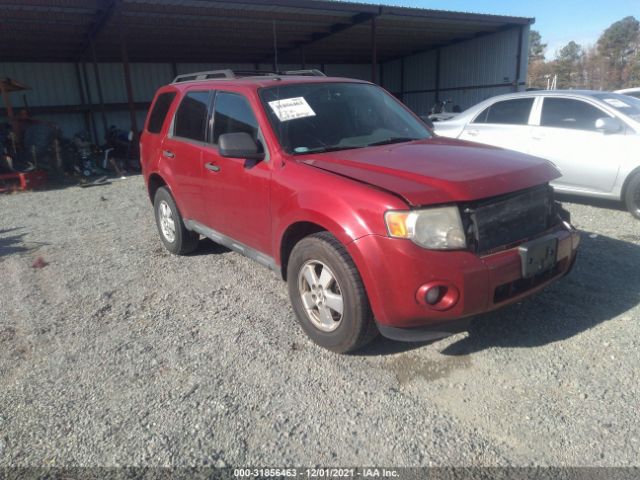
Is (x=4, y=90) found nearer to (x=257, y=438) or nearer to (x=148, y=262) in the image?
(x=148, y=262)

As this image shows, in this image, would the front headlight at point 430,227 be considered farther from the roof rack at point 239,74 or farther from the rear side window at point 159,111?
the rear side window at point 159,111

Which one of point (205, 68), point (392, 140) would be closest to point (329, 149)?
point (392, 140)

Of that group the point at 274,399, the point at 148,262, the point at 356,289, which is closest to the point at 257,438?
the point at 274,399

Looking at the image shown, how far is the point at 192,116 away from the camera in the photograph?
4.54 m

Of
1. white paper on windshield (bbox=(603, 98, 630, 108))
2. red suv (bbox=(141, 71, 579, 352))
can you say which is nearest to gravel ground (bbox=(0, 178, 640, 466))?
red suv (bbox=(141, 71, 579, 352))

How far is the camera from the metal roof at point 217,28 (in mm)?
11812

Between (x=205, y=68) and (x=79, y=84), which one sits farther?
(x=205, y=68)

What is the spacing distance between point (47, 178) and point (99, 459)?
11302 mm

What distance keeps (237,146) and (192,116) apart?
1.47m

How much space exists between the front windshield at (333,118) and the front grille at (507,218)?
118cm

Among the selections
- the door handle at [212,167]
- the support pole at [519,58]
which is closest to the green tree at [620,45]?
the support pole at [519,58]

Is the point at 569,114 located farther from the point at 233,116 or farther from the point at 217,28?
the point at 217,28

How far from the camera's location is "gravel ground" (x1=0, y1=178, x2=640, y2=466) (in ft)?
7.61

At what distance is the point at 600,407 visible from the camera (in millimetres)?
2512
